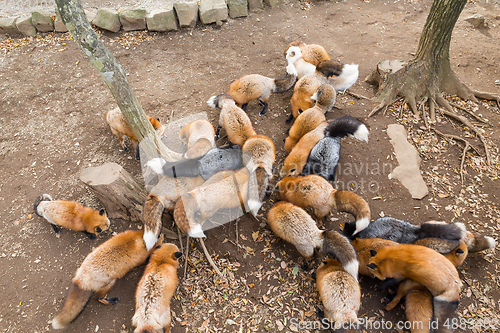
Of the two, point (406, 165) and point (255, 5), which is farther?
point (255, 5)

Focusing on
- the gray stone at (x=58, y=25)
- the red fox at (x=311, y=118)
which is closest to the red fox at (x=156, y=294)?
the red fox at (x=311, y=118)

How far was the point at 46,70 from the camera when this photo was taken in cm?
775

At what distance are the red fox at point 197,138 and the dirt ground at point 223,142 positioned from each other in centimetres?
80

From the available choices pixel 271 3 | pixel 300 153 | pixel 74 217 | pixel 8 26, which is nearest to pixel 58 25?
pixel 8 26

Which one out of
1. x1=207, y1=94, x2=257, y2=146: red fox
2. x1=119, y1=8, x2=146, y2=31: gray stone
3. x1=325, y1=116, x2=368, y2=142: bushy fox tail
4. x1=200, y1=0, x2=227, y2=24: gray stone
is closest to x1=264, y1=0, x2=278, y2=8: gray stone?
x1=200, y1=0, x2=227, y2=24: gray stone

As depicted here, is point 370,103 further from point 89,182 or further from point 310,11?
point 89,182

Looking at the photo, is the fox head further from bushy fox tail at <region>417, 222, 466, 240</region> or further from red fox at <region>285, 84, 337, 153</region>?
bushy fox tail at <region>417, 222, 466, 240</region>

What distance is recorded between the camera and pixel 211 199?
4566 millimetres

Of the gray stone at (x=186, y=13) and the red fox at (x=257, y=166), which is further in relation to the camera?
the gray stone at (x=186, y=13)

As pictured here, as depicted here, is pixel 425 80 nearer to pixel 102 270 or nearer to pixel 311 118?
pixel 311 118

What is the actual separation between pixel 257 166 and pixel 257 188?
494mm

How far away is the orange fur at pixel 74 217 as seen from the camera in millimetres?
4414

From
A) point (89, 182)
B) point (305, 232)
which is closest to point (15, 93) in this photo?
point (89, 182)

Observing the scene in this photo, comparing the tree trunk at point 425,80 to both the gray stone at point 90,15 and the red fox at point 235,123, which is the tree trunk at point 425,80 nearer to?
the red fox at point 235,123
